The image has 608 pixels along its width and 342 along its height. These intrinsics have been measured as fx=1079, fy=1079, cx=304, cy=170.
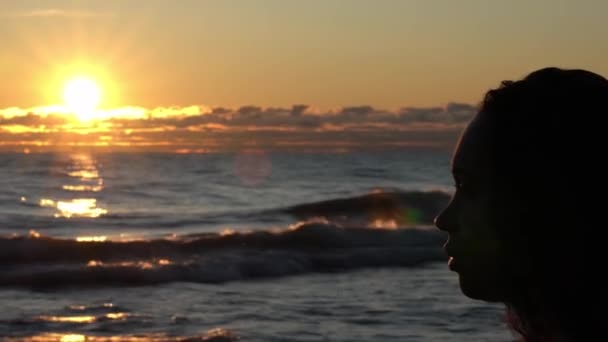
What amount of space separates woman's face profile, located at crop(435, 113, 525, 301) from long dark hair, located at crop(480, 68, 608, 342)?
1cm

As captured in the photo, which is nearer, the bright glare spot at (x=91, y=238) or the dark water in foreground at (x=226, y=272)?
the dark water in foreground at (x=226, y=272)

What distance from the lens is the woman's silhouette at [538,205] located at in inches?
49.7

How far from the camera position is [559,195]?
126cm

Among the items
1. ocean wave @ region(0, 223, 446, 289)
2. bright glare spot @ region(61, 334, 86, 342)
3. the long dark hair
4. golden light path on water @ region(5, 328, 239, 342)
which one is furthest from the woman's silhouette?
ocean wave @ region(0, 223, 446, 289)

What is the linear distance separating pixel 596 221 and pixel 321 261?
15.2 metres

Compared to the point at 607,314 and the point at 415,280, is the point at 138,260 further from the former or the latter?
the point at 607,314

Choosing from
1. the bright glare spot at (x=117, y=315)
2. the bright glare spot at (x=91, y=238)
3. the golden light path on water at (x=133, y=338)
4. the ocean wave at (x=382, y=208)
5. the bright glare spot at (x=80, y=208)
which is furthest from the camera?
the ocean wave at (x=382, y=208)

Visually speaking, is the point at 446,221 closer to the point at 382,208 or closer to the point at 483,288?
the point at 483,288

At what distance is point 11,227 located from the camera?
818 inches

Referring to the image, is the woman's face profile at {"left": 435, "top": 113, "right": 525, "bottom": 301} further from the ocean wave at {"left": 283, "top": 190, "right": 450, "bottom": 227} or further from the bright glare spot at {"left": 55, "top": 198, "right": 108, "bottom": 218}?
the ocean wave at {"left": 283, "top": 190, "right": 450, "bottom": 227}

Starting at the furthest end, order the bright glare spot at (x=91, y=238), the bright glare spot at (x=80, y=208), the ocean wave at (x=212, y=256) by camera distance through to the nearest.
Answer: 1. the bright glare spot at (x=80, y=208)
2. the bright glare spot at (x=91, y=238)
3. the ocean wave at (x=212, y=256)

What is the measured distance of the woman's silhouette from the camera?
1.26 metres

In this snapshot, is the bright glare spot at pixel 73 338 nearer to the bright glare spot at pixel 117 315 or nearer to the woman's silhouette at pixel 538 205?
the bright glare spot at pixel 117 315

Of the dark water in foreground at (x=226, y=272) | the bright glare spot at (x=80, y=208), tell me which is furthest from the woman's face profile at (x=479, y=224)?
the bright glare spot at (x=80, y=208)
